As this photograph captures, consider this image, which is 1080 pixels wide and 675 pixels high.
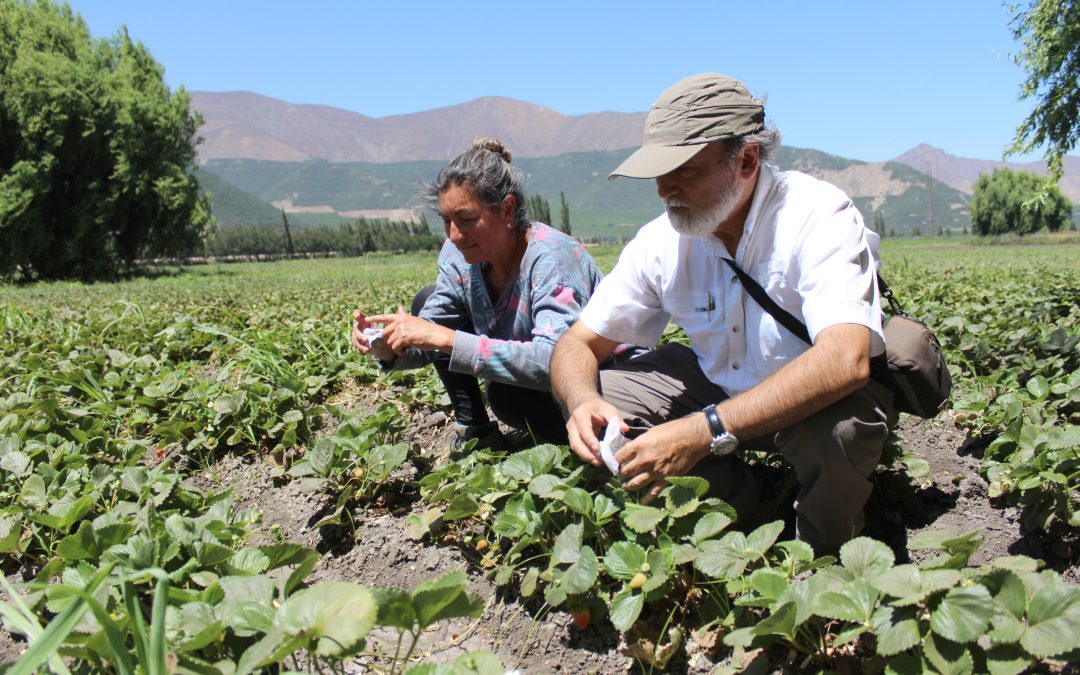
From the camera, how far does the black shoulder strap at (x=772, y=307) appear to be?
201cm

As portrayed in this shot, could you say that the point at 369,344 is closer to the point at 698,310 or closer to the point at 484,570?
the point at 484,570

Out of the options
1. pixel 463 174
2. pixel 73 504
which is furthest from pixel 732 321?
pixel 73 504

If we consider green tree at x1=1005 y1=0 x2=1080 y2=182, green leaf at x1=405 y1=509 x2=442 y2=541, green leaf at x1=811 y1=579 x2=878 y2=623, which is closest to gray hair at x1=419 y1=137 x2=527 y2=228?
green leaf at x1=405 y1=509 x2=442 y2=541

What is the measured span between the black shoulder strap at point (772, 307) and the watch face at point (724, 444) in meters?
0.36

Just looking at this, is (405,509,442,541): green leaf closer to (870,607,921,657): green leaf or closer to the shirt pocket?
the shirt pocket

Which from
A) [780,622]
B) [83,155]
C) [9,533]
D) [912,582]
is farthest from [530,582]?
[83,155]

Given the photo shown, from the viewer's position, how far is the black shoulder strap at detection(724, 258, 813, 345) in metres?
2.01

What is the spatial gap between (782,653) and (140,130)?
3155cm

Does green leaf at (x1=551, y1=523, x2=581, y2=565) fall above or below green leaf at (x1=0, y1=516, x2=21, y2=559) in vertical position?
above

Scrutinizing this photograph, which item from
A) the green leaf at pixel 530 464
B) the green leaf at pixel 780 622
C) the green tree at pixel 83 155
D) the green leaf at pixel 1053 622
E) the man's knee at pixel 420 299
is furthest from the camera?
the green tree at pixel 83 155

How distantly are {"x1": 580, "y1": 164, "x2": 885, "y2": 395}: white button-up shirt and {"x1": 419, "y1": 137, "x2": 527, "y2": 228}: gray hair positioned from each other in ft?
1.77


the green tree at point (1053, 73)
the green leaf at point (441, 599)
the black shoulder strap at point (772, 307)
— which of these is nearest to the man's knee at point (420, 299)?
the black shoulder strap at point (772, 307)

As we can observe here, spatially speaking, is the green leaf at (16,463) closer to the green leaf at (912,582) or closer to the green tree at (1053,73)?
the green leaf at (912,582)

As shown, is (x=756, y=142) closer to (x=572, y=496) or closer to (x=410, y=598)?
(x=572, y=496)
